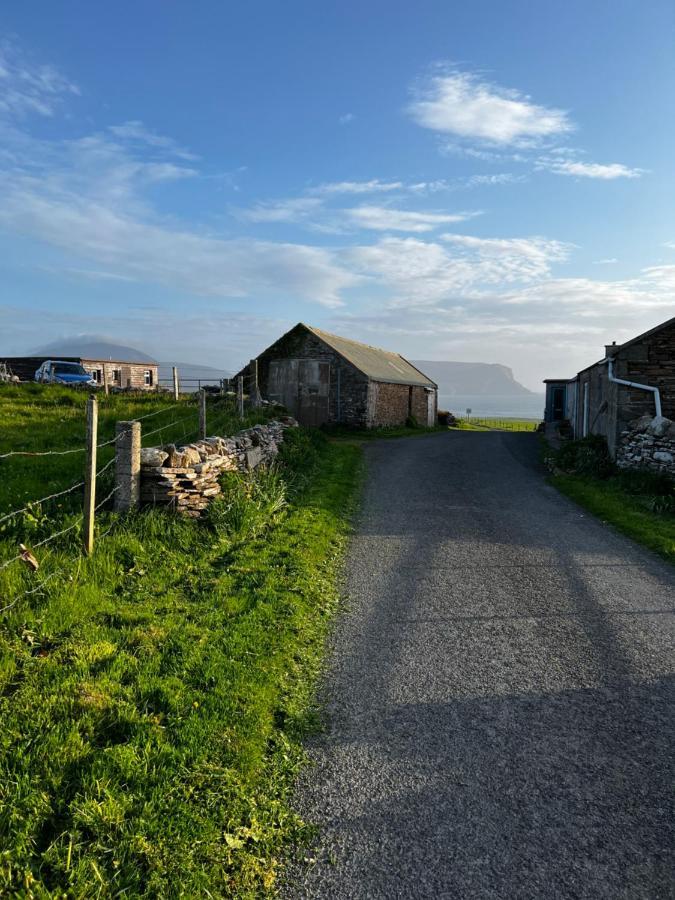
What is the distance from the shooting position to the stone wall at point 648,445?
1572 centimetres

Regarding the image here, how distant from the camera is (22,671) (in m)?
Result: 4.89

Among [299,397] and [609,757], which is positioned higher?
[299,397]

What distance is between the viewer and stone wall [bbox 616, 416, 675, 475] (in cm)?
1572

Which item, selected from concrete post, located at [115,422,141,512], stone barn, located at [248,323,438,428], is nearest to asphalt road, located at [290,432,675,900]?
concrete post, located at [115,422,141,512]

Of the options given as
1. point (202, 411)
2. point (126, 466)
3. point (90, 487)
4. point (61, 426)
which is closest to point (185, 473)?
point (126, 466)

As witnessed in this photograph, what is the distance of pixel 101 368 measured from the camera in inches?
1682

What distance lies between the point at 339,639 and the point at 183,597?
2.01m

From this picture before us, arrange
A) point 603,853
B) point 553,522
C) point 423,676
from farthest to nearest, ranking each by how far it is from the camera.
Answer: point 553,522 → point 423,676 → point 603,853

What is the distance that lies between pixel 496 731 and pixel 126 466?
6597mm

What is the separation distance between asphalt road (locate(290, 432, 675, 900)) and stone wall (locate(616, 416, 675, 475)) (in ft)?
22.8

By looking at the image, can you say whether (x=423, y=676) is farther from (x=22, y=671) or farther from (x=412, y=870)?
(x=22, y=671)

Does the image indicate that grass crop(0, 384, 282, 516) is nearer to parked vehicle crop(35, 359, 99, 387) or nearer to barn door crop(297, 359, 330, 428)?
parked vehicle crop(35, 359, 99, 387)

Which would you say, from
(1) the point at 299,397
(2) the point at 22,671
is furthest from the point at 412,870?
(1) the point at 299,397

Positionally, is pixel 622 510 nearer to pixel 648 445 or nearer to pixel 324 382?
pixel 648 445
